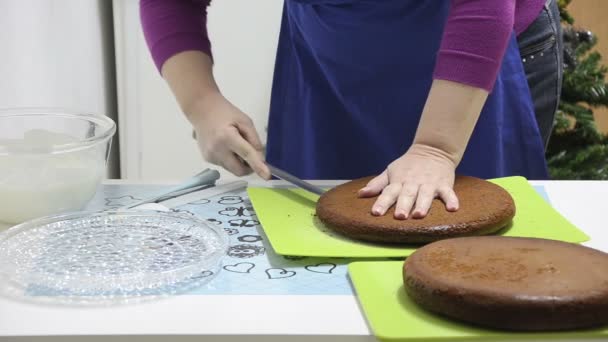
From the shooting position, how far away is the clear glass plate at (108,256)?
545 mm

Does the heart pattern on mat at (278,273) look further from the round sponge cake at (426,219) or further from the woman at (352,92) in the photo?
the woman at (352,92)

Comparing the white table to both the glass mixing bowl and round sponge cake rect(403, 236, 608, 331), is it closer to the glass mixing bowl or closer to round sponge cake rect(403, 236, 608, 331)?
round sponge cake rect(403, 236, 608, 331)

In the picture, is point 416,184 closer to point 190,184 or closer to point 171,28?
point 190,184

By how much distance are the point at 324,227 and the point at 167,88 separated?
123 centimetres

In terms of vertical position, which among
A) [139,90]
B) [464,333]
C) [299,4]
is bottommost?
[139,90]

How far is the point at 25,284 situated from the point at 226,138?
1.22ft

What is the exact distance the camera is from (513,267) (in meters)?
0.52

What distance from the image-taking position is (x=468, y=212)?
0.65 meters

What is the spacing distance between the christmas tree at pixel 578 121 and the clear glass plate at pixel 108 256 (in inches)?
43.1

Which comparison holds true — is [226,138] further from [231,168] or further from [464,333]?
[464,333]

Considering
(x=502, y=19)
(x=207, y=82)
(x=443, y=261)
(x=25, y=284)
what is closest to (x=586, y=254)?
(x=443, y=261)

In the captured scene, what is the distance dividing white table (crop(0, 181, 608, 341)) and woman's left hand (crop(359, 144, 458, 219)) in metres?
0.15

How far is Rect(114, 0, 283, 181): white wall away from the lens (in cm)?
181

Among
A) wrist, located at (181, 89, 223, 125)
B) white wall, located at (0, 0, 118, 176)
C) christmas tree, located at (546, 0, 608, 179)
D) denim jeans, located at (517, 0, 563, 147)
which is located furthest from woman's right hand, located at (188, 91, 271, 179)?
christmas tree, located at (546, 0, 608, 179)
